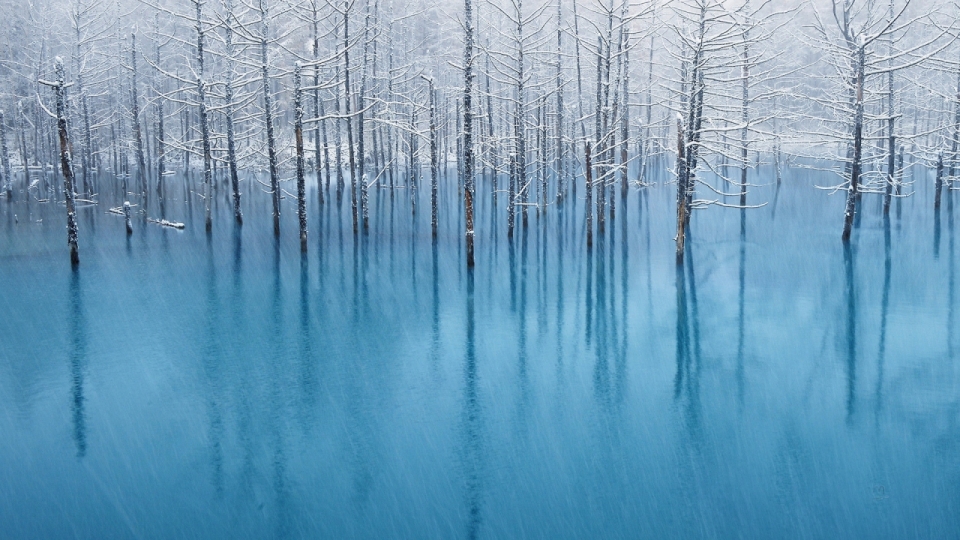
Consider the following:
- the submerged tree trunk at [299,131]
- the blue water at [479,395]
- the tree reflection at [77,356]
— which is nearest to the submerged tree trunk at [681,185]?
the blue water at [479,395]

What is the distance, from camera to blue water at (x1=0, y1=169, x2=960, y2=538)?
25.8 feet

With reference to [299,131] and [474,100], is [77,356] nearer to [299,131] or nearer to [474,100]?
[299,131]

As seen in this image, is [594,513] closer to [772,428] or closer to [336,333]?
[772,428]

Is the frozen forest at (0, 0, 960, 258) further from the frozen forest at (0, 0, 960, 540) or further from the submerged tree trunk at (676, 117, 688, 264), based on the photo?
the frozen forest at (0, 0, 960, 540)

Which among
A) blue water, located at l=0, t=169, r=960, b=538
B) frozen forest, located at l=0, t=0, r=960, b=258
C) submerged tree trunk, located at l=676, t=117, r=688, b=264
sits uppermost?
frozen forest, located at l=0, t=0, r=960, b=258

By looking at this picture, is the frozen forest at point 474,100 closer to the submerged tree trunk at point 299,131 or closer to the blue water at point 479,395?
the submerged tree trunk at point 299,131

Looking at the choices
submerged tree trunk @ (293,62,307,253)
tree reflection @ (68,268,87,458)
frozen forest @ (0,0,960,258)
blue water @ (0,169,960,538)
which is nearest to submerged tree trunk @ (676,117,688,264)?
frozen forest @ (0,0,960,258)

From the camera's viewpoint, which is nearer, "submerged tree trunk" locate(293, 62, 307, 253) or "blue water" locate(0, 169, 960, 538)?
"blue water" locate(0, 169, 960, 538)

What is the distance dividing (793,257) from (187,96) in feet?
167

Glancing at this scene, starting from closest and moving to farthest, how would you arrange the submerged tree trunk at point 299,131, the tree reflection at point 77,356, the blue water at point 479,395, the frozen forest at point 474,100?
1. the blue water at point 479,395
2. the tree reflection at point 77,356
3. the submerged tree trunk at point 299,131
4. the frozen forest at point 474,100

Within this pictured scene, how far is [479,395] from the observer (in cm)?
1146

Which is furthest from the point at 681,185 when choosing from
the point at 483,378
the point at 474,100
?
the point at 474,100

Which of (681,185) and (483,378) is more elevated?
(681,185)

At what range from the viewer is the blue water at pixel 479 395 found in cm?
787
